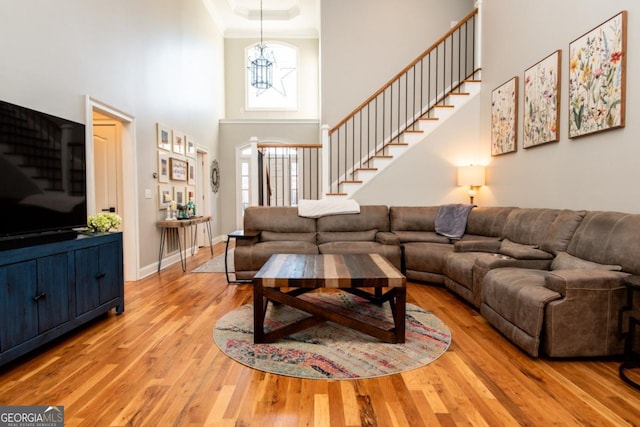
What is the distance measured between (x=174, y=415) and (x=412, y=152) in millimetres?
4957

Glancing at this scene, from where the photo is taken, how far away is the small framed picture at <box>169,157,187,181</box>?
5.52 m

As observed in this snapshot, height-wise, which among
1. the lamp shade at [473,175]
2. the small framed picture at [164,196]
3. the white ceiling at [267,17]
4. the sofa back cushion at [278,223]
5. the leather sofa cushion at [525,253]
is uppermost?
the white ceiling at [267,17]

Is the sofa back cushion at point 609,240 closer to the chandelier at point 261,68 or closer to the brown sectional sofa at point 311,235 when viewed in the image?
the brown sectional sofa at point 311,235

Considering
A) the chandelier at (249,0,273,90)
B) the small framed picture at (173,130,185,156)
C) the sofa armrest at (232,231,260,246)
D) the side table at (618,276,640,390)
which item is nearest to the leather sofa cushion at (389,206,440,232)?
the sofa armrest at (232,231,260,246)

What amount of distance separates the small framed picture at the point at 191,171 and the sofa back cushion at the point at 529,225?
4948 mm

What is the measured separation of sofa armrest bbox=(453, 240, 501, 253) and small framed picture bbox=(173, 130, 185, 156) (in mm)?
4388

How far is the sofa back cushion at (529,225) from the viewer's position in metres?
3.29

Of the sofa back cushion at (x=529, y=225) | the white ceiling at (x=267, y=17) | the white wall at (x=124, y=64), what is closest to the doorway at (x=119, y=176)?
the white wall at (x=124, y=64)

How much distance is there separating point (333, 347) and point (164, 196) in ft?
12.6

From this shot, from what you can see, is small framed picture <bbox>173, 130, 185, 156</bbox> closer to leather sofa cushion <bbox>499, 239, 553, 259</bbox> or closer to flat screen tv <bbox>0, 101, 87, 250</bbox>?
flat screen tv <bbox>0, 101, 87, 250</bbox>

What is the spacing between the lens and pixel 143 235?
4656 mm

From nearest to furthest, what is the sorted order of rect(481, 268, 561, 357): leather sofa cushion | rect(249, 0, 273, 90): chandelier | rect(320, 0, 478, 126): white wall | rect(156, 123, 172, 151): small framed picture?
rect(481, 268, 561, 357): leather sofa cushion < rect(156, 123, 172, 151): small framed picture < rect(320, 0, 478, 126): white wall < rect(249, 0, 273, 90): chandelier

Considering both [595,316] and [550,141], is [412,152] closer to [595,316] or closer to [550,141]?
[550,141]

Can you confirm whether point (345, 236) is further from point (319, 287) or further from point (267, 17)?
point (267, 17)
